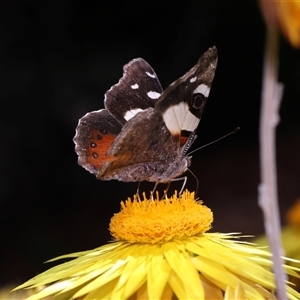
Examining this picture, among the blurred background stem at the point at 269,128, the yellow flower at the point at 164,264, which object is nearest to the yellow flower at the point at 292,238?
the yellow flower at the point at 164,264

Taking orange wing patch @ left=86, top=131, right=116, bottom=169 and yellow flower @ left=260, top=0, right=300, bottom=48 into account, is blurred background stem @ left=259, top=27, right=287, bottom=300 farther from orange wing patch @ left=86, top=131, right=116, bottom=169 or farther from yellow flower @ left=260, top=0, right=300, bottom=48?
orange wing patch @ left=86, top=131, right=116, bottom=169

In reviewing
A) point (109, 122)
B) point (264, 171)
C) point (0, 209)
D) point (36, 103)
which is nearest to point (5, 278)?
point (0, 209)

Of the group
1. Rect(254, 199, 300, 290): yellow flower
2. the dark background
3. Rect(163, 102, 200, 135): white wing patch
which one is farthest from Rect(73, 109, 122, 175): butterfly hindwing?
the dark background

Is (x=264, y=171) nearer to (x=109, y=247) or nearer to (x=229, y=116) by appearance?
(x=109, y=247)

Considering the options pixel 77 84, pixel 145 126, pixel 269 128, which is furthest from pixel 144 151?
pixel 77 84

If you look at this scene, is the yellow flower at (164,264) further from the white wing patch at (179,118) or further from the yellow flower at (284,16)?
the yellow flower at (284,16)
